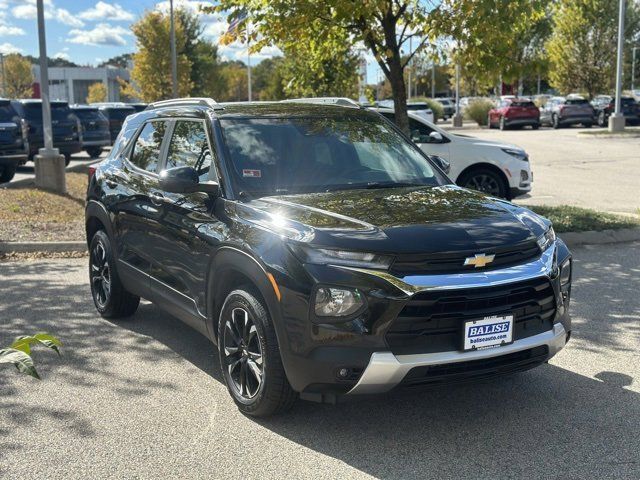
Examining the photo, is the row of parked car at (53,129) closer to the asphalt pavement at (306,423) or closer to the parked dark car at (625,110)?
the asphalt pavement at (306,423)

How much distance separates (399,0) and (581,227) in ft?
12.5

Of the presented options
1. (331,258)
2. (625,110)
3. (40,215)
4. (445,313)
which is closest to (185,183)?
(331,258)

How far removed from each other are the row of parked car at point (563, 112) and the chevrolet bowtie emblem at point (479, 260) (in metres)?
36.7

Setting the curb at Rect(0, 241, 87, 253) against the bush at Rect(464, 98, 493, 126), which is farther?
the bush at Rect(464, 98, 493, 126)

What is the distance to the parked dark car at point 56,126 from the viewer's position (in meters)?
20.4

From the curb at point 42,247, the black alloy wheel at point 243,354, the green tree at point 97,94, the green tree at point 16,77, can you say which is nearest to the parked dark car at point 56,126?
the curb at point 42,247

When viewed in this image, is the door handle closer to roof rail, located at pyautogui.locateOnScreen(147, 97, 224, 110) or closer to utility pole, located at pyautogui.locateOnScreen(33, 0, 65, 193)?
roof rail, located at pyautogui.locateOnScreen(147, 97, 224, 110)

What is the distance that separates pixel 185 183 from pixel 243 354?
1135 millimetres

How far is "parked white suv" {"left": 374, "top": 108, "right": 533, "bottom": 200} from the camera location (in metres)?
11.8

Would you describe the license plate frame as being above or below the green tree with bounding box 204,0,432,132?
below

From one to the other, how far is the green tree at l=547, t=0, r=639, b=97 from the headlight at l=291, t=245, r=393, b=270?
134 feet

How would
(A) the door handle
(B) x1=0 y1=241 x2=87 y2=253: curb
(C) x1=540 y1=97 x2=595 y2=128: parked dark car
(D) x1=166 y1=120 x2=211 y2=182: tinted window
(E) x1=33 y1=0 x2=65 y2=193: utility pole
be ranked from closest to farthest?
(D) x1=166 y1=120 x2=211 y2=182: tinted window → (A) the door handle → (B) x1=0 y1=241 x2=87 y2=253: curb → (E) x1=33 y1=0 x2=65 y2=193: utility pole → (C) x1=540 y1=97 x2=595 y2=128: parked dark car

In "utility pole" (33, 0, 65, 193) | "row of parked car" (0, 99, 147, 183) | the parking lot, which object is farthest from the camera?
"row of parked car" (0, 99, 147, 183)

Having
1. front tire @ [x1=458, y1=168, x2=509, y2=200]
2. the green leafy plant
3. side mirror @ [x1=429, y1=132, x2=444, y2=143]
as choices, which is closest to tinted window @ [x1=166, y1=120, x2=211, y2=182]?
the green leafy plant
